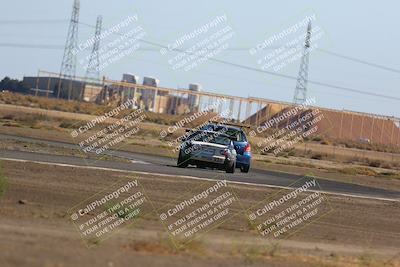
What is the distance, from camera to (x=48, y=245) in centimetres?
1077

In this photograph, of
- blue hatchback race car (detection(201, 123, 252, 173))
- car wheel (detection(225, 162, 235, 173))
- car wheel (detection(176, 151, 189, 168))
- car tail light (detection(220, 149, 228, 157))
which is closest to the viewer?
car tail light (detection(220, 149, 228, 157))

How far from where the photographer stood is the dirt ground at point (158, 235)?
10594 mm

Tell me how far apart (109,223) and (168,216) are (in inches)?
82.7

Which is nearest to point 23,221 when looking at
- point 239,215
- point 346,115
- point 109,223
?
point 109,223

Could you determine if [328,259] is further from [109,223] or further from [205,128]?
[205,128]

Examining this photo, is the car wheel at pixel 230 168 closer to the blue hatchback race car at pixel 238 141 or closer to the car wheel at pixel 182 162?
the blue hatchback race car at pixel 238 141

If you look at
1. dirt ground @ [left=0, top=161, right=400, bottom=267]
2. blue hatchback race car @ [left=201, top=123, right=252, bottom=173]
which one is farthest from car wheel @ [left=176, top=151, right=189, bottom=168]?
dirt ground @ [left=0, top=161, right=400, bottom=267]

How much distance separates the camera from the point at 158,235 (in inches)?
517

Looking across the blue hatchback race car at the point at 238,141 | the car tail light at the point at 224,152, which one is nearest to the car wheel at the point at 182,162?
the blue hatchback race car at the point at 238,141

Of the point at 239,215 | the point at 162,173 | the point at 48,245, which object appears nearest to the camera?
the point at 48,245

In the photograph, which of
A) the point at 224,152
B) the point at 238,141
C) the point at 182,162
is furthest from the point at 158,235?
the point at 238,141

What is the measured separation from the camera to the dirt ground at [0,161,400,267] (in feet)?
34.8

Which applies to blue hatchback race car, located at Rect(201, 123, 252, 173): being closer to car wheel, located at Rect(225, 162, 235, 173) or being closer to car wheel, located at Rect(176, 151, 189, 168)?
car wheel, located at Rect(225, 162, 235, 173)

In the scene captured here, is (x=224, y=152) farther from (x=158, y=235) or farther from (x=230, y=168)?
(x=158, y=235)
